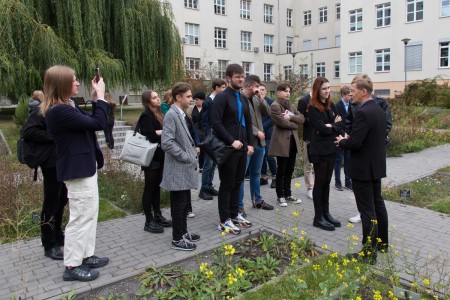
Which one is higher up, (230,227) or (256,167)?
(256,167)

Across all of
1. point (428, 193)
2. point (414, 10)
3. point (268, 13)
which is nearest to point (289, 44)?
point (268, 13)

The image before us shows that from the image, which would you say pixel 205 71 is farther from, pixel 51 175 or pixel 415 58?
pixel 51 175

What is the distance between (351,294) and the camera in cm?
337

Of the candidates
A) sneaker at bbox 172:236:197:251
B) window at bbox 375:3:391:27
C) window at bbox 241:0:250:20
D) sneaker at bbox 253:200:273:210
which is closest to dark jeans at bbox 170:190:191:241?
sneaker at bbox 172:236:197:251

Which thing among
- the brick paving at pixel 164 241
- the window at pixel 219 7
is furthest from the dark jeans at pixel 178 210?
the window at pixel 219 7

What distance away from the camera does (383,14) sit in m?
35.0

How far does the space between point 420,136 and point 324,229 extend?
1001cm

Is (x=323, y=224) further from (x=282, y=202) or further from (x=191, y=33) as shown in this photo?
(x=191, y=33)

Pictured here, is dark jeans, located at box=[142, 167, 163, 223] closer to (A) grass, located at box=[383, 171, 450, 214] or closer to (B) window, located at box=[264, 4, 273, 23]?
(A) grass, located at box=[383, 171, 450, 214]

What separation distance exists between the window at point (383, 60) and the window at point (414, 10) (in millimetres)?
3110

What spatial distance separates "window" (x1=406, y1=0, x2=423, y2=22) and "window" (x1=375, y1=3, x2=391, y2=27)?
68.4 inches

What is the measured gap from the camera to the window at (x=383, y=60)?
1373 inches

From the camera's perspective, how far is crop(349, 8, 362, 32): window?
1457 inches

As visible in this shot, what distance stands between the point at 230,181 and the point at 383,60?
3436 centimetres
